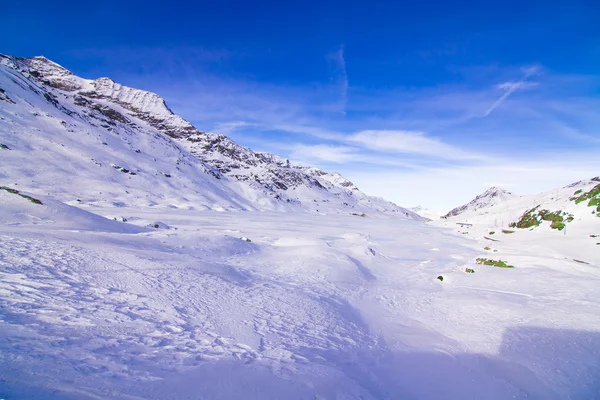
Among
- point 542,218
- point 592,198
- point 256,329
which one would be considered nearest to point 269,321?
point 256,329

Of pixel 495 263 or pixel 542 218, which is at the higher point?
pixel 542 218

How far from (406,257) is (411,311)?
32.4ft

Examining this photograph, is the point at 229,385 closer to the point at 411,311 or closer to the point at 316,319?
the point at 316,319

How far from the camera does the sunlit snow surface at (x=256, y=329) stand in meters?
3.52

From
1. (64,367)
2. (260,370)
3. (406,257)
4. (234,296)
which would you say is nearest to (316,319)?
(234,296)

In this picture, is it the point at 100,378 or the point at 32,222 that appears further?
the point at 32,222

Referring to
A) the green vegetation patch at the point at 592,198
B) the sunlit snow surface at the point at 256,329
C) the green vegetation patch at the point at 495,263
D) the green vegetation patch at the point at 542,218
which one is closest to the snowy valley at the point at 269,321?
the sunlit snow surface at the point at 256,329

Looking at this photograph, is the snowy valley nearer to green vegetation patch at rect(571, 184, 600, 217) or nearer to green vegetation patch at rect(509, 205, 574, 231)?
green vegetation patch at rect(509, 205, 574, 231)

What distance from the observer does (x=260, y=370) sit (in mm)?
4137

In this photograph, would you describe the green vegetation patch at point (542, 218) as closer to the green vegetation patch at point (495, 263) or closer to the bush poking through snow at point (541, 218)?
the bush poking through snow at point (541, 218)

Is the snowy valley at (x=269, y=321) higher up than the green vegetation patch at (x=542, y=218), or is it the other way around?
the green vegetation patch at (x=542, y=218)

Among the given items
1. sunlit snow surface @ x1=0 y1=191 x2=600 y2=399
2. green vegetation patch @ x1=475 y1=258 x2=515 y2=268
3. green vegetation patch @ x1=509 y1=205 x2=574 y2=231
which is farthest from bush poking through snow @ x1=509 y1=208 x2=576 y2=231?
sunlit snow surface @ x1=0 y1=191 x2=600 y2=399

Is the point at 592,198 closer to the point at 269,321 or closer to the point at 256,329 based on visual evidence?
the point at 269,321

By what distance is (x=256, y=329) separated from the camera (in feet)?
17.8
